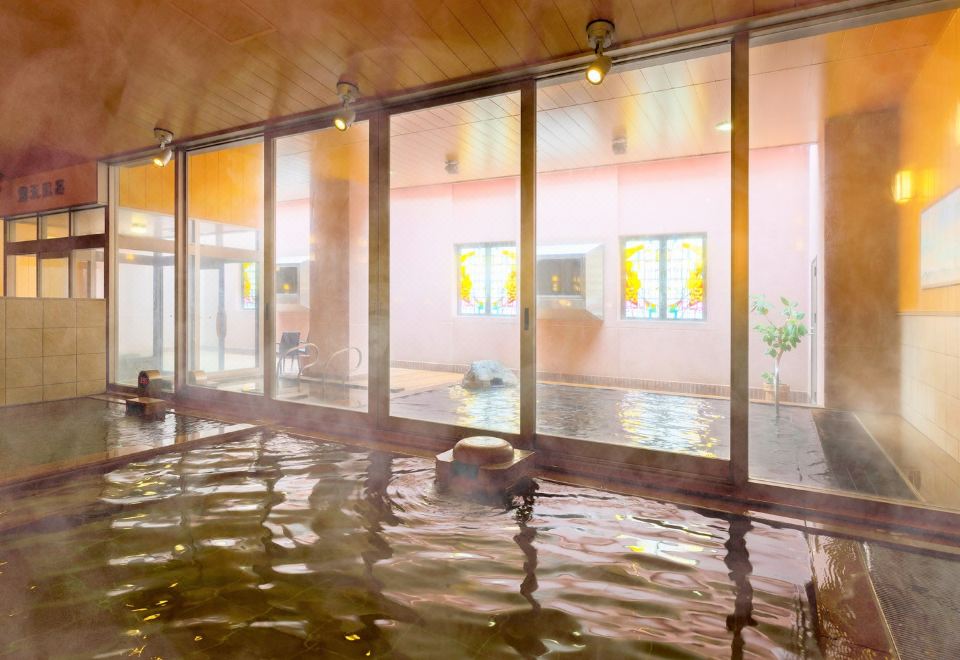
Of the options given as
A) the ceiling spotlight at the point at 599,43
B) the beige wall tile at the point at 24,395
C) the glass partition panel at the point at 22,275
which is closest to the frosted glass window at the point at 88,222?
the glass partition panel at the point at 22,275

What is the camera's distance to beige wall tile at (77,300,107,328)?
17.0 feet

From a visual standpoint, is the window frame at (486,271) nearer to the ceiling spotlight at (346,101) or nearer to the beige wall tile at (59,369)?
the ceiling spotlight at (346,101)

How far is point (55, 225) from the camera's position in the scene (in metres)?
5.70

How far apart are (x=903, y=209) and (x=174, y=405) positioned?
622cm

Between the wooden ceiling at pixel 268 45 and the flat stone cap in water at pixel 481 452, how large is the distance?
2.09m

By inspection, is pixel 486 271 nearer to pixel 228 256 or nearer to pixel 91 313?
pixel 228 256

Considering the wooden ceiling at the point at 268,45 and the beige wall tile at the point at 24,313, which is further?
the beige wall tile at the point at 24,313

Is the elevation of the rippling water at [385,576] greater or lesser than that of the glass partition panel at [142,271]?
lesser

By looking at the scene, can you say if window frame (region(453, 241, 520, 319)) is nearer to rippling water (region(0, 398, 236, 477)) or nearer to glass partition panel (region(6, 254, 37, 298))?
rippling water (region(0, 398, 236, 477))

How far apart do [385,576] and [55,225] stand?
611 centimetres

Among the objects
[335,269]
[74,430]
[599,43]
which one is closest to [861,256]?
[599,43]

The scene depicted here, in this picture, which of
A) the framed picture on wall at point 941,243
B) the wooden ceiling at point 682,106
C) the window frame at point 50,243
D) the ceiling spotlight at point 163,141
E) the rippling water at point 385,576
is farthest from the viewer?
the window frame at point 50,243

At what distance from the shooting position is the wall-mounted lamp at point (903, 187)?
3.98m

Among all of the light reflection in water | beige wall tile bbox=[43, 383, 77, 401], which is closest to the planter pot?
the light reflection in water
